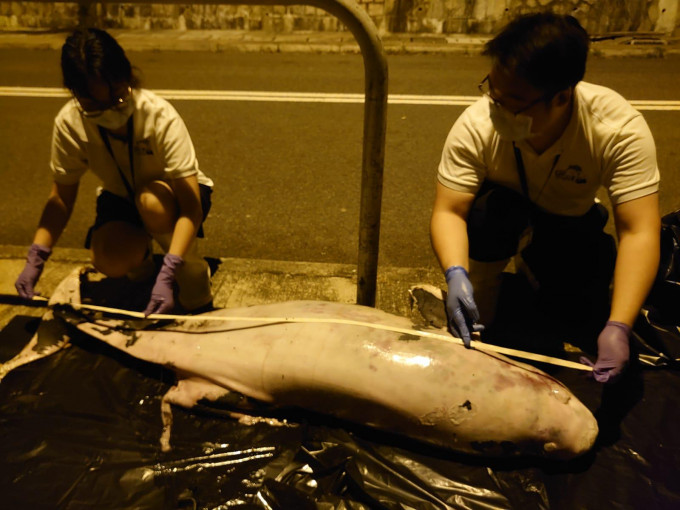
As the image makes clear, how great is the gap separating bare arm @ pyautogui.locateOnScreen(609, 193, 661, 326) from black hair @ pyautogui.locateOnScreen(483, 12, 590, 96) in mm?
603

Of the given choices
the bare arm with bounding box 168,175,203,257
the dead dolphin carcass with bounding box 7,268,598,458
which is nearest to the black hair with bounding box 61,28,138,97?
the bare arm with bounding box 168,175,203,257

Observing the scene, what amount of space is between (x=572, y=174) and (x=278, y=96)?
4.76 metres

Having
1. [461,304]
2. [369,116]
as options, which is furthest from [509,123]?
[461,304]

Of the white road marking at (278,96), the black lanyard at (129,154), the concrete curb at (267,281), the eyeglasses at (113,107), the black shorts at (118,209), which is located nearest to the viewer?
the eyeglasses at (113,107)

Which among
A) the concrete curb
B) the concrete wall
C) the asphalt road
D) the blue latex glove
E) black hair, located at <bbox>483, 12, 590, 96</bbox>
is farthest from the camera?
the concrete wall

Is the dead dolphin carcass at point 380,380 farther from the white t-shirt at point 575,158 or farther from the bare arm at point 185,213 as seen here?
the white t-shirt at point 575,158

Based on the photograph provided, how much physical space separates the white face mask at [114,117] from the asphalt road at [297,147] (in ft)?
4.53

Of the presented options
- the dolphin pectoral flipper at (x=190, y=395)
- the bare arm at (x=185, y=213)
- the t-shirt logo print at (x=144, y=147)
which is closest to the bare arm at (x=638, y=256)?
the dolphin pectoral flipper at (x=190, y=395)

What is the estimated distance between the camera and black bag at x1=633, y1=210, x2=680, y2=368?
8.73 feet

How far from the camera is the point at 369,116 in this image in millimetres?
2314

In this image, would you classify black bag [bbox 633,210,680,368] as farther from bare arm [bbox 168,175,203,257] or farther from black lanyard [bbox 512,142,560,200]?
bare arm [bbox 168,175,203,257]

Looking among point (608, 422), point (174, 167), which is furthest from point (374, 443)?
point (174, 167)

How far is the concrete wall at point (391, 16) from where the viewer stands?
8.94 meters

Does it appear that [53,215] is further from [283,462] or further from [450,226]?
[450,226]
